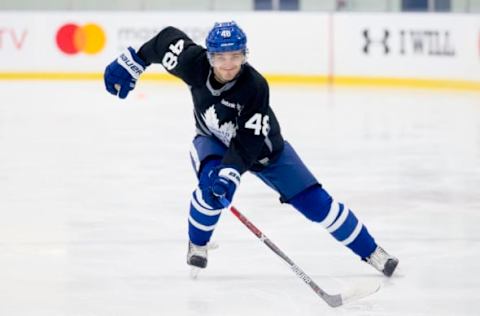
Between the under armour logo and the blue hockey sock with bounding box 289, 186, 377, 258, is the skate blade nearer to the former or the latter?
the blue hockey sock with bounding box 289, 186, 377, 258

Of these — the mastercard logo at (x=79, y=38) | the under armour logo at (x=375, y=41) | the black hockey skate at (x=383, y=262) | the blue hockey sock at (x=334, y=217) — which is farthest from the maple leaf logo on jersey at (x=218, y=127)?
the mastercard logo at (x=79, y=38)

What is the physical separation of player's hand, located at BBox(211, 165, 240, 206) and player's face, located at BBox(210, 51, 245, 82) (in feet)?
0.93

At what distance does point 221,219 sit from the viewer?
4684mm

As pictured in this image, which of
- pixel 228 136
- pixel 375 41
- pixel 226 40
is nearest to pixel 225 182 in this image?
pixel 228 136

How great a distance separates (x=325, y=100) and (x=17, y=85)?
3.57m

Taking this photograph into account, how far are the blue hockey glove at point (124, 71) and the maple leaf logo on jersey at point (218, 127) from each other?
0.33 m

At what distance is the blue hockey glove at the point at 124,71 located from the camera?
3652mm

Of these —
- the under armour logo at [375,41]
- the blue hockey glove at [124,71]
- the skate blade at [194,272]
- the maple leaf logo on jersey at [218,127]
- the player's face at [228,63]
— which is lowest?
the under armour logo at [375,41]

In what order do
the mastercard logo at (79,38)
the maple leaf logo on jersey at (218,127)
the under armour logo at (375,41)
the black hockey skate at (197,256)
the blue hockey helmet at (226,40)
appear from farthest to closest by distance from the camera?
Result: the mastercard logo at (79,38) → the under armour logo at (375,41) → the black hockey skate at (197,256) → the maple leaf logo on jersey at (218,127) → the blue hockey helmet at (226,40)

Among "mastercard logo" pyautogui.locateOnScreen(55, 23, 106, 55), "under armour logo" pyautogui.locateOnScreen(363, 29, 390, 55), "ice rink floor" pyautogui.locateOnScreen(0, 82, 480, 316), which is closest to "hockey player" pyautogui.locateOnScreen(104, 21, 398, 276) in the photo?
"ice rink floor" pyautogui.locateOnScreen(0, 82, 480, 316)

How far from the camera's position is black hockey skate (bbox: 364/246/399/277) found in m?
3.65

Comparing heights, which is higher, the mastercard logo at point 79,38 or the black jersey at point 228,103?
the black jersey at point 228,103

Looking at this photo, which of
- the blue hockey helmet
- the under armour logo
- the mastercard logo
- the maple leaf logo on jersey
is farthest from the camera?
the mastercard logo

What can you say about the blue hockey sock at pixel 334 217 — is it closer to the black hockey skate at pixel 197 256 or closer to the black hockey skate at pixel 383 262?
the black hockey skate at pixel 383 262
